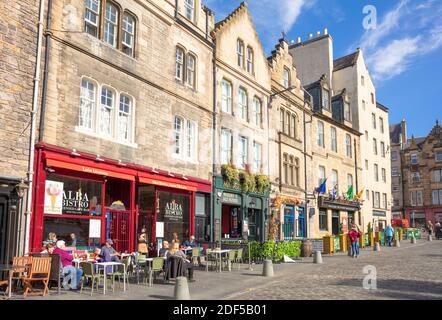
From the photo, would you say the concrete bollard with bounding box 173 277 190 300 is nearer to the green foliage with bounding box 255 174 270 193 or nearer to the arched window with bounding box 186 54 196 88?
the arched window with bounding box 186 54 196 88

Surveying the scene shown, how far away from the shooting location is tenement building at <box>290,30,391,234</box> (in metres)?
39.1

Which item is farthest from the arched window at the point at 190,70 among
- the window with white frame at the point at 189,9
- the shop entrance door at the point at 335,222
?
the shop entrance door at the point at 335,222

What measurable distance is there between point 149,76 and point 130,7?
273cm

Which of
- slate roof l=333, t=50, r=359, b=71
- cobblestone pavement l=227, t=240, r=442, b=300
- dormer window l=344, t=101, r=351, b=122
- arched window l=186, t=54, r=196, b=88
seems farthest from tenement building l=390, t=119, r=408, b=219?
arched window l=186, t=54, r=196, b=88

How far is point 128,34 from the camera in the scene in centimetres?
1722

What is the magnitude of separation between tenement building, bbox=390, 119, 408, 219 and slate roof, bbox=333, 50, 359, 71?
32.5 metres

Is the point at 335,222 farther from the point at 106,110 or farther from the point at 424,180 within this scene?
the point at 424,180

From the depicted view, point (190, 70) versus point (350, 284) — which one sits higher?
point (190, 70)

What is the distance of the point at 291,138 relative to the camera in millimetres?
29109

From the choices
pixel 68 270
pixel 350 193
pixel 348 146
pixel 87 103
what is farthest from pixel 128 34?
pixel 348 146

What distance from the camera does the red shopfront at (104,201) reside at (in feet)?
43.3

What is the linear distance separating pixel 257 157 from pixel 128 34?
1139 cm

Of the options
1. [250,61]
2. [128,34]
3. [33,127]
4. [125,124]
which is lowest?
[33,127]
